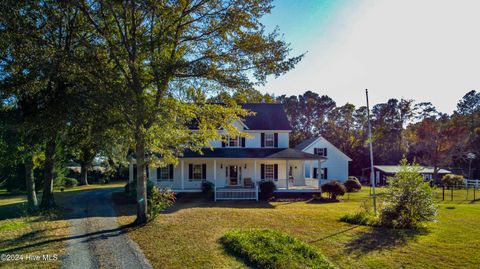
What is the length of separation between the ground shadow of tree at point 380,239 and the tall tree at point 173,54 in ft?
23.2

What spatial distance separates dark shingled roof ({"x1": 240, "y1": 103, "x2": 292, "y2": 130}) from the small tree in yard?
14.1 metres

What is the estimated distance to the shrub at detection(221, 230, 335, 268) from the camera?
7.70 meters

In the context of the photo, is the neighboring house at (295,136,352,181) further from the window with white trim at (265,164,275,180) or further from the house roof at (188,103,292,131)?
the window with white trim at (265,164,275,180)

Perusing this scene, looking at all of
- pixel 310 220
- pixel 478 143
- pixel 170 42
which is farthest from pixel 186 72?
pixel 478 143

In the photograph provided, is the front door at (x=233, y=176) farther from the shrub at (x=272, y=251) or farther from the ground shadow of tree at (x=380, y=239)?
the shrub at (x=272, y=251)

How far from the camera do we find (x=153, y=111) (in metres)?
11.3

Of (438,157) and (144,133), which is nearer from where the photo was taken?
(144,133)

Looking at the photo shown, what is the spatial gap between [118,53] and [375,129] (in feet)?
177

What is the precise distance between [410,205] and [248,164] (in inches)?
582

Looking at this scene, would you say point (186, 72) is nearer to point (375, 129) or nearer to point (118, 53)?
point (118, 53)

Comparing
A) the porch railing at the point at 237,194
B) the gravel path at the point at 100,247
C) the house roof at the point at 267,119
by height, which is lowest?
the porch railing at the point at 237,194

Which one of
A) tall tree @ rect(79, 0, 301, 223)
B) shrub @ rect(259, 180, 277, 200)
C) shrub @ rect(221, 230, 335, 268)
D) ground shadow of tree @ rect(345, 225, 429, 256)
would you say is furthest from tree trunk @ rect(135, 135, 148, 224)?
shrub @ rect(259, 180, 277, 200)

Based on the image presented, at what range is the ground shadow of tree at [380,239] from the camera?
9562 millimetres

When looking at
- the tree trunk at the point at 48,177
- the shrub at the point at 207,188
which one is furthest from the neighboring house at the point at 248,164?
the tree trunk at the point at 48,177
